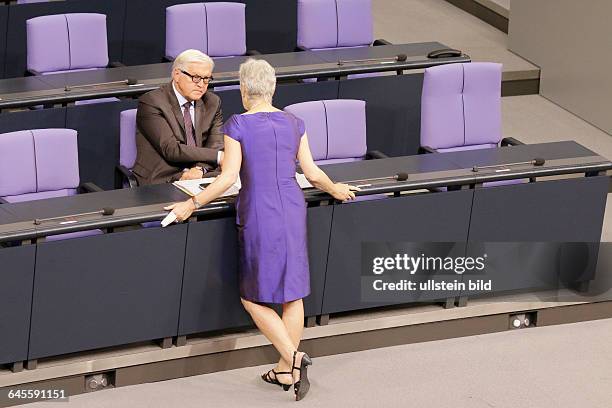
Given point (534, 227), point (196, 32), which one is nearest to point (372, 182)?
point (534, 227)

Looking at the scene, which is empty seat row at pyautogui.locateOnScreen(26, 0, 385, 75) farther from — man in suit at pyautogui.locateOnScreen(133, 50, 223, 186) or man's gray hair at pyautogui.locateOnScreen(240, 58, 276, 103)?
man's gray hair at pyautogui.locateOnScreen(240, 58, 276, 103)

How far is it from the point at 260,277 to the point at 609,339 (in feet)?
5.80

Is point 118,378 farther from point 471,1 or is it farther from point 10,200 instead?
point 471,1

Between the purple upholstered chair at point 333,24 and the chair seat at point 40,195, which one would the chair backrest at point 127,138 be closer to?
the chair seat at point 40,195

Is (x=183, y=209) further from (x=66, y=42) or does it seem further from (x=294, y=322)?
(x=66, y=42)

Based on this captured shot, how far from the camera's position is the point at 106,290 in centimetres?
591

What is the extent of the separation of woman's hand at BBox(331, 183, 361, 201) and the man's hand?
71 cm

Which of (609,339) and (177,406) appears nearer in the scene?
(177,406)

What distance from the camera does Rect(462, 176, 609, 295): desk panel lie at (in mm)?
6586

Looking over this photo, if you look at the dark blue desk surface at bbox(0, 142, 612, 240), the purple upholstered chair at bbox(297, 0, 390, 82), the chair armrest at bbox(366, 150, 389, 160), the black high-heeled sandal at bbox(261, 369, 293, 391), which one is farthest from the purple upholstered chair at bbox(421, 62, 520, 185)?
the black high-heeled sandal at bbox(261, 369, 293, 391)

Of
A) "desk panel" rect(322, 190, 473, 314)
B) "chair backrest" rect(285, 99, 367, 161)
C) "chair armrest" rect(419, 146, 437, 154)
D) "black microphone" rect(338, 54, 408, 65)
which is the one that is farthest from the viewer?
"black microphone" rect(338, 54, 408, 65)

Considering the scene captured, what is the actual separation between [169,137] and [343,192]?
3.10 feet

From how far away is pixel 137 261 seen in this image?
19.5 feet

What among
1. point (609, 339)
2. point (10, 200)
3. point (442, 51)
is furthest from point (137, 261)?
point (442, 51)
